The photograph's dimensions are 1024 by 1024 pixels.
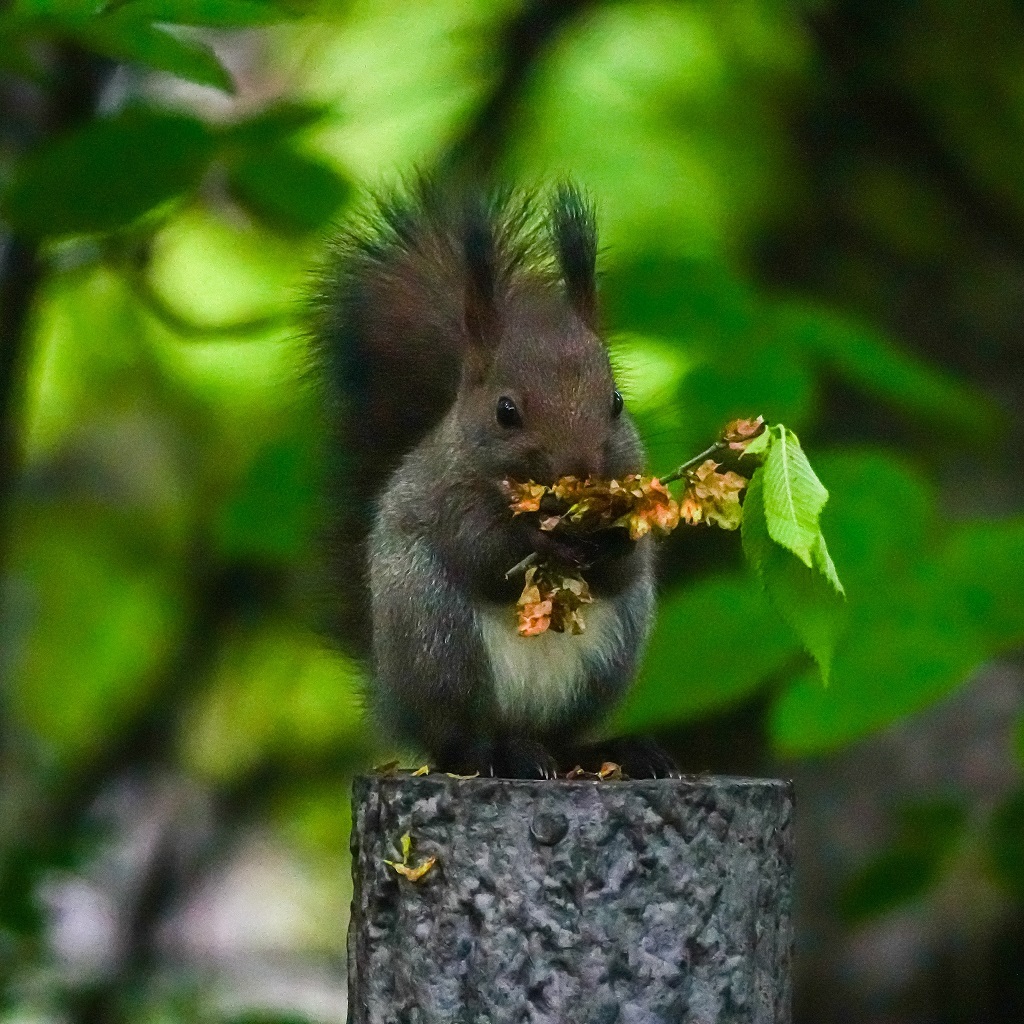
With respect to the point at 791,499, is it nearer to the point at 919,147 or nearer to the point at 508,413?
the point at 508,413

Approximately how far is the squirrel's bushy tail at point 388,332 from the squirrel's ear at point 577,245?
78 millimetres

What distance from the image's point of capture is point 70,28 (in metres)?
1.61

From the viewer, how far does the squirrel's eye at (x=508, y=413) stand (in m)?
1.73

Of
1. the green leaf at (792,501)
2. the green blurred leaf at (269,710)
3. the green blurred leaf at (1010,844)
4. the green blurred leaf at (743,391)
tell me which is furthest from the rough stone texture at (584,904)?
the green blurred leaf at (269,710)

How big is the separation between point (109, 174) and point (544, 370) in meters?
0.55

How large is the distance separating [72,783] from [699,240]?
6.18 feet

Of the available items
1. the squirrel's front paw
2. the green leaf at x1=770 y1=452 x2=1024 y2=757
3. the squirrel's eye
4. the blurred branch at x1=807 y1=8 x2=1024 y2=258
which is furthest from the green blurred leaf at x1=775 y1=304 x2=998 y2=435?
the blurred branch at x1=807 y1=8 x2=1024 y2=258

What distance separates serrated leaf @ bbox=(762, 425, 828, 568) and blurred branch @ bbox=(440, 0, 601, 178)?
83.6 inches

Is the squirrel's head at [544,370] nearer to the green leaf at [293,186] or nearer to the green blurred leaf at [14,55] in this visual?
the green leaf at [293,186]

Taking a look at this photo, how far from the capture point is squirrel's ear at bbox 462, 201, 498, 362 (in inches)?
70.4

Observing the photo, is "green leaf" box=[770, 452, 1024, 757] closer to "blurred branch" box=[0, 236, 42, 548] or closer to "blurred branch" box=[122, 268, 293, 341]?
"blurred branch" box=[122, 268, 293, 341]

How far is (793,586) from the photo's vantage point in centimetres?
118

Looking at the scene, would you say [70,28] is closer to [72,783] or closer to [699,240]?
[699,240]

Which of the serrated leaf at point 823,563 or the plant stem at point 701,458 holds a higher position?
the plant stem at point 701,458
